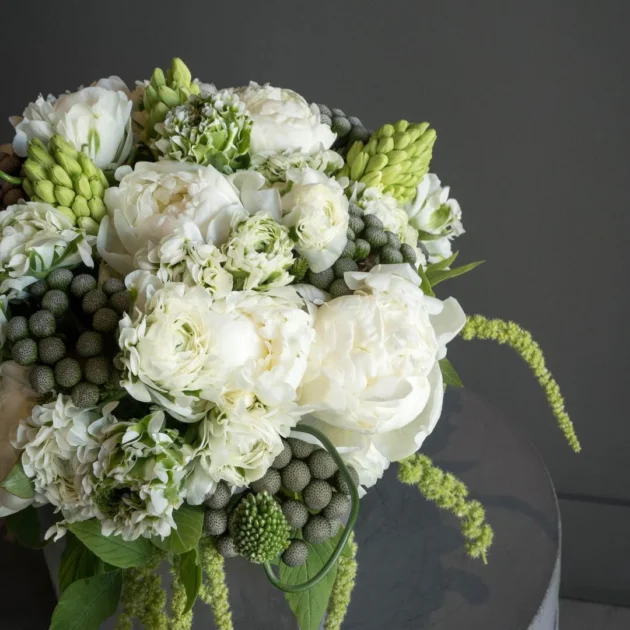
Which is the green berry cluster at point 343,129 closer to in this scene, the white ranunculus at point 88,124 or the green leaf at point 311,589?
the white ranunculus at point 88,124

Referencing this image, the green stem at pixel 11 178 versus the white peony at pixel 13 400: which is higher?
the green stem at pixel 11 178

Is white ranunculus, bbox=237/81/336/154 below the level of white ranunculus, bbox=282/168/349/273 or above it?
above

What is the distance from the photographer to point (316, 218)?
559mm

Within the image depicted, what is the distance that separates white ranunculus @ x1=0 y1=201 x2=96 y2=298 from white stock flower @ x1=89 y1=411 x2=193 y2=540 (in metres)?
0.15

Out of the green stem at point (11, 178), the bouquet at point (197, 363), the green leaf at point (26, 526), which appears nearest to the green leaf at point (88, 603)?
the bouquet at point (197, 363)

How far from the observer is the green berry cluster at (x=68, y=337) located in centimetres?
50

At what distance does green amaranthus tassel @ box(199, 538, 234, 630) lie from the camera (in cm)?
55

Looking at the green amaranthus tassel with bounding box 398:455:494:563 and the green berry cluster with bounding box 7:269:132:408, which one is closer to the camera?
the green berry cluster with bounding box 7:269:132:408

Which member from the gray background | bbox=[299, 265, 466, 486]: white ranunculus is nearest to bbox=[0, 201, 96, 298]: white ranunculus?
bbox=[299, 265, 466, 486]: white ranunculus

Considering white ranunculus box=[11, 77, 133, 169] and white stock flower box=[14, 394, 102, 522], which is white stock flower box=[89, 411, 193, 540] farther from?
white ranunculus box=[11, 77, 133, 169]

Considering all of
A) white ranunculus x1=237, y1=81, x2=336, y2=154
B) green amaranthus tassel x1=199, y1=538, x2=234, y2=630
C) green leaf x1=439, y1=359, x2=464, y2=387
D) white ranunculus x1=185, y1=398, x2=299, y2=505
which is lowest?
green amaranthus tassel x1=199, y1=538, x2=234, y2=630

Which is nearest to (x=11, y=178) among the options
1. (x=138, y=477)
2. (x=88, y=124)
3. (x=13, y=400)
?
(x=88, y=124)

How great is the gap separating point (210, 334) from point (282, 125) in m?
0.27

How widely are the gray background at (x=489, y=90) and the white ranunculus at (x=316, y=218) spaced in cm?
71
